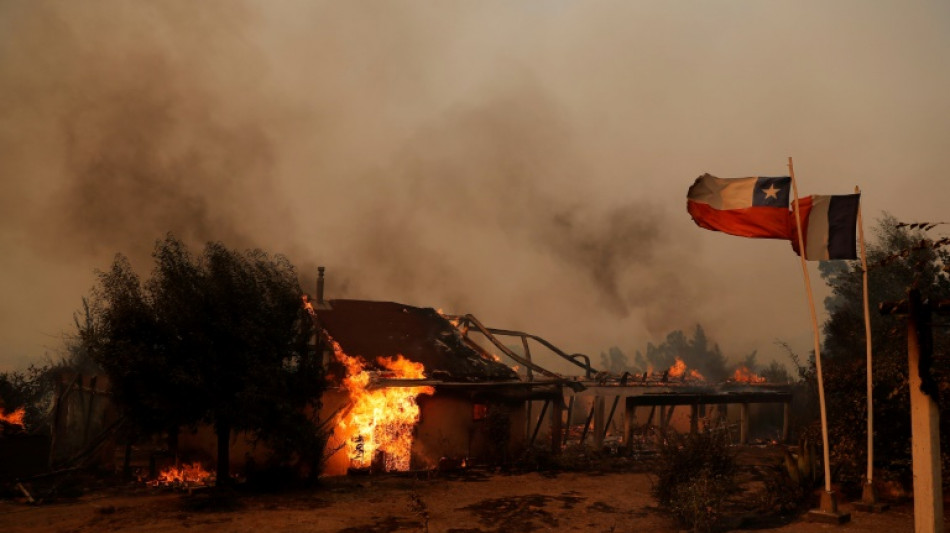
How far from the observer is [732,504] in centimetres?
1492

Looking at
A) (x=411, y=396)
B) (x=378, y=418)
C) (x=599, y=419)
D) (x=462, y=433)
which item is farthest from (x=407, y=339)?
(x=599, y=419)

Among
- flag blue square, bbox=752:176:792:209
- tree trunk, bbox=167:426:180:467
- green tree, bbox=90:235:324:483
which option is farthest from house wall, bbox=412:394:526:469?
flag blue square, bbox=752:176:792:209

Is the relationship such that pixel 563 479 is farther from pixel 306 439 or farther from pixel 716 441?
pixel 306 439

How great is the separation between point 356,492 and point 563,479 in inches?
263

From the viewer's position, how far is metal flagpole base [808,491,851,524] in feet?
38.4

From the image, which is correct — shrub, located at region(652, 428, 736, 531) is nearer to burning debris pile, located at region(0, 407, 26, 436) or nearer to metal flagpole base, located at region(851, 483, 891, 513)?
metal flagpole base, located at region(851, 483, 891, 513)

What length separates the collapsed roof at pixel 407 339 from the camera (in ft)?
73.3

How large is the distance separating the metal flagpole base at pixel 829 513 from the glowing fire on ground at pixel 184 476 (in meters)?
15.3

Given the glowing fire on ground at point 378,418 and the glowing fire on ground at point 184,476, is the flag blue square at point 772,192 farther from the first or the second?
the glowing fire on ground at point 184,476

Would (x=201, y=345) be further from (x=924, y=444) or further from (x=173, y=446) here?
(x=924, y=444)

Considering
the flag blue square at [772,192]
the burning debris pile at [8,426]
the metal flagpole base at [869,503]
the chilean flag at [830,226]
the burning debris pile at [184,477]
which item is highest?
the flag blue square at [772,192]

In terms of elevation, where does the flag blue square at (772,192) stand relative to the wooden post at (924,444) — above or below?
above

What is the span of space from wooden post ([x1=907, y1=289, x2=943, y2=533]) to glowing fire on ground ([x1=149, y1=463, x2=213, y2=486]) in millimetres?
16745

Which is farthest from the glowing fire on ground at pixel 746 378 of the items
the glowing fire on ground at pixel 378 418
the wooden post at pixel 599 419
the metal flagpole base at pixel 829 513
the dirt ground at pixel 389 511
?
the metal flagpole base at pixel 829 513
